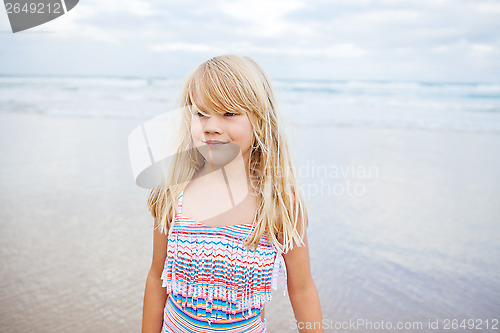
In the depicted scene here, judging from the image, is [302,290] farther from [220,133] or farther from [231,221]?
[220,133]

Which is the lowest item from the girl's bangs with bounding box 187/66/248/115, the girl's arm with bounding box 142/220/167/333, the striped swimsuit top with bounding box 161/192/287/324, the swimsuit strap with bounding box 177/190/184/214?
the girl's arm with bounding box 142/220/167/333

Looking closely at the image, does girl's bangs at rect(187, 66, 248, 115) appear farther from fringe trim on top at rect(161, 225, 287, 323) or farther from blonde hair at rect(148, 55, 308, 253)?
fringe trim on top at rect(161, 225, 287, 323)

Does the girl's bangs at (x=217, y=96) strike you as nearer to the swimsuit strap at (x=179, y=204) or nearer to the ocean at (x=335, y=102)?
the swimsuit strap at (x=179, y=204)

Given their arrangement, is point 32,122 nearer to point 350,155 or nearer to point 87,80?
point 350,155

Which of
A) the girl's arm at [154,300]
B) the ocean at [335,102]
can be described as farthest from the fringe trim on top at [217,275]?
the ocean at [335,102]

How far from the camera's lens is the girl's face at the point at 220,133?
1385 mm

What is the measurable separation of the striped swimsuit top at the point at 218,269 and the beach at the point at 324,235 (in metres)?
0.52

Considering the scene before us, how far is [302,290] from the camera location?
4.73 feet

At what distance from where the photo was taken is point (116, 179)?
488cm

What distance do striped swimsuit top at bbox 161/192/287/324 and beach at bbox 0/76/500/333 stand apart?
1.70ft

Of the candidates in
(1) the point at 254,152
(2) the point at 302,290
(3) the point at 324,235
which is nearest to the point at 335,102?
(3) the point at 324,235

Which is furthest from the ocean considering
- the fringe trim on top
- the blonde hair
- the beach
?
the fringe trim on top

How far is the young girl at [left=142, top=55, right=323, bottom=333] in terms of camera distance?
1379mm

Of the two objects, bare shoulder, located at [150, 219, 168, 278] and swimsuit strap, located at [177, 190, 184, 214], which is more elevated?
swimsuit strap, located at [177, 190, 184, 214]
